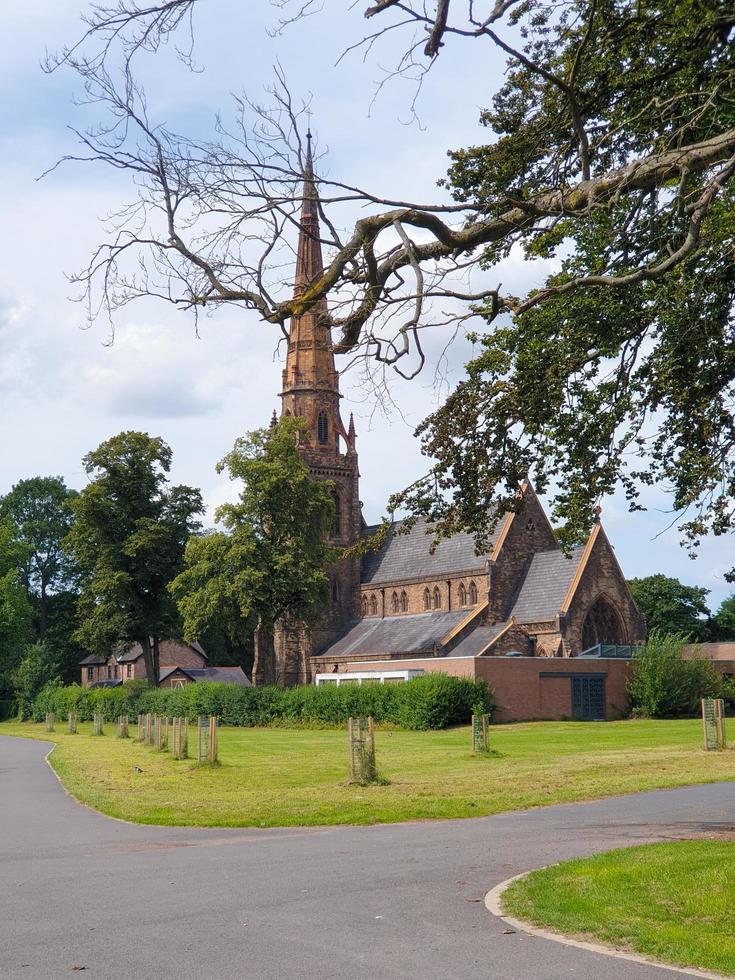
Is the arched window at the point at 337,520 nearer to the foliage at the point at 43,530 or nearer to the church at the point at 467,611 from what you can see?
the church at the point at 467,611

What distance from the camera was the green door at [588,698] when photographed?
4962cm

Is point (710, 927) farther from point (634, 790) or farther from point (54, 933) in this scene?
point (634, 790)

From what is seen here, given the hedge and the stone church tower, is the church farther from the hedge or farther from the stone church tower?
the hedge

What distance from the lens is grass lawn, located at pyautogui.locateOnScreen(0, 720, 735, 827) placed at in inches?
685

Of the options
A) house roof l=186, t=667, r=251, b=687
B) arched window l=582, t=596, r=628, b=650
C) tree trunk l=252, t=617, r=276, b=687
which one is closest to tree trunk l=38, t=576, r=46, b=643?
house roof l=186, t=667, r=251, b=687

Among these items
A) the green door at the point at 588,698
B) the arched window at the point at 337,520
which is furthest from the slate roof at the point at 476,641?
the arched window at the point at 337,520

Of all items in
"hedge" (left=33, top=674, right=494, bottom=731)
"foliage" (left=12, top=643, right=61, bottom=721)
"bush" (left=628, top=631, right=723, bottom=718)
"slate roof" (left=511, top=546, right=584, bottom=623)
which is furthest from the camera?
"foliage" (left=12, top=643, right=61, bottom=721)

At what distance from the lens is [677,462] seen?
15250 mm

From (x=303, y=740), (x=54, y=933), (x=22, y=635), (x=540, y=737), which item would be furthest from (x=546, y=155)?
(x=22, y=635)

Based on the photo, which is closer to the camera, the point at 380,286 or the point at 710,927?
the point at 710,927

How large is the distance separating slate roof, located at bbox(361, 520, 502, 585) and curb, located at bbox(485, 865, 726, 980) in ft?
167

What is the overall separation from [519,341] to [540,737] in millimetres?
25777

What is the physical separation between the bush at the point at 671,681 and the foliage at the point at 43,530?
52288mm

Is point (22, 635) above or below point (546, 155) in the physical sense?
below
